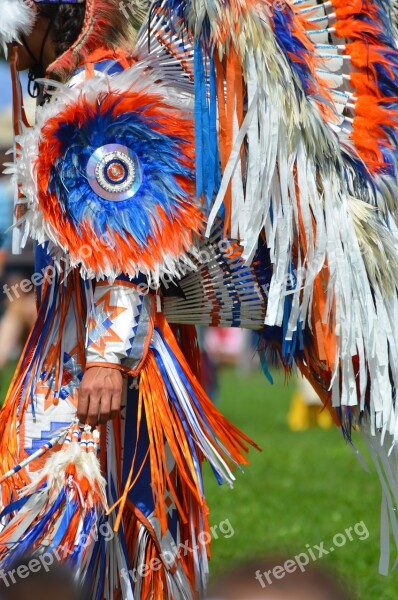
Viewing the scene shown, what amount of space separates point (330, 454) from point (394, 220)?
16.0 ft

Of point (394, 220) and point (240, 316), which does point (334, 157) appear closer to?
point (394, 220)

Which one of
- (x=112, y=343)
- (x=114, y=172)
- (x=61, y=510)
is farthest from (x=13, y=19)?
(x=61, y=510)

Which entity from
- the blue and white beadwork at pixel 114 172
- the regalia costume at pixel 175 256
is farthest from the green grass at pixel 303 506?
the blue and white beadwork at pixel 114 172

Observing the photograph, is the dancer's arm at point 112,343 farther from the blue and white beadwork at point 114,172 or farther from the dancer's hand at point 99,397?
the blue and white beadwork at point 114,172

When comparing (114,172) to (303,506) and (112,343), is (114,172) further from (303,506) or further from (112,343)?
(303,506)

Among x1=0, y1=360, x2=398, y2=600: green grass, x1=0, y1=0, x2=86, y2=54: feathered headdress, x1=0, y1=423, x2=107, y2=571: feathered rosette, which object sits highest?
x1=0, y1=0, x2=86, y2=54: feathered headdress

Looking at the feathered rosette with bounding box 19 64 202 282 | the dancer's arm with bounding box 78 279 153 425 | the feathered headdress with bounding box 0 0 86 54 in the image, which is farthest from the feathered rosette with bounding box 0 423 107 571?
the feathered headdress with bounding box 0 0 86 54

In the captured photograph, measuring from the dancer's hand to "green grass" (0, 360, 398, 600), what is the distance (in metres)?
0.47

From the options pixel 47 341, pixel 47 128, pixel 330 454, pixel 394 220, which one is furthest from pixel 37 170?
pixel 330 454

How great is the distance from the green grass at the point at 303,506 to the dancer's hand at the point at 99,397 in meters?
0.47

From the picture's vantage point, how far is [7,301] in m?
5.86

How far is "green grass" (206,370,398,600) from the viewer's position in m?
4.12

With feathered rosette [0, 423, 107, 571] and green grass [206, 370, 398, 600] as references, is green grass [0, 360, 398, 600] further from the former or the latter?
feathered rosette [0, 423, 107, 571]

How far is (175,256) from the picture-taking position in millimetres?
2600
